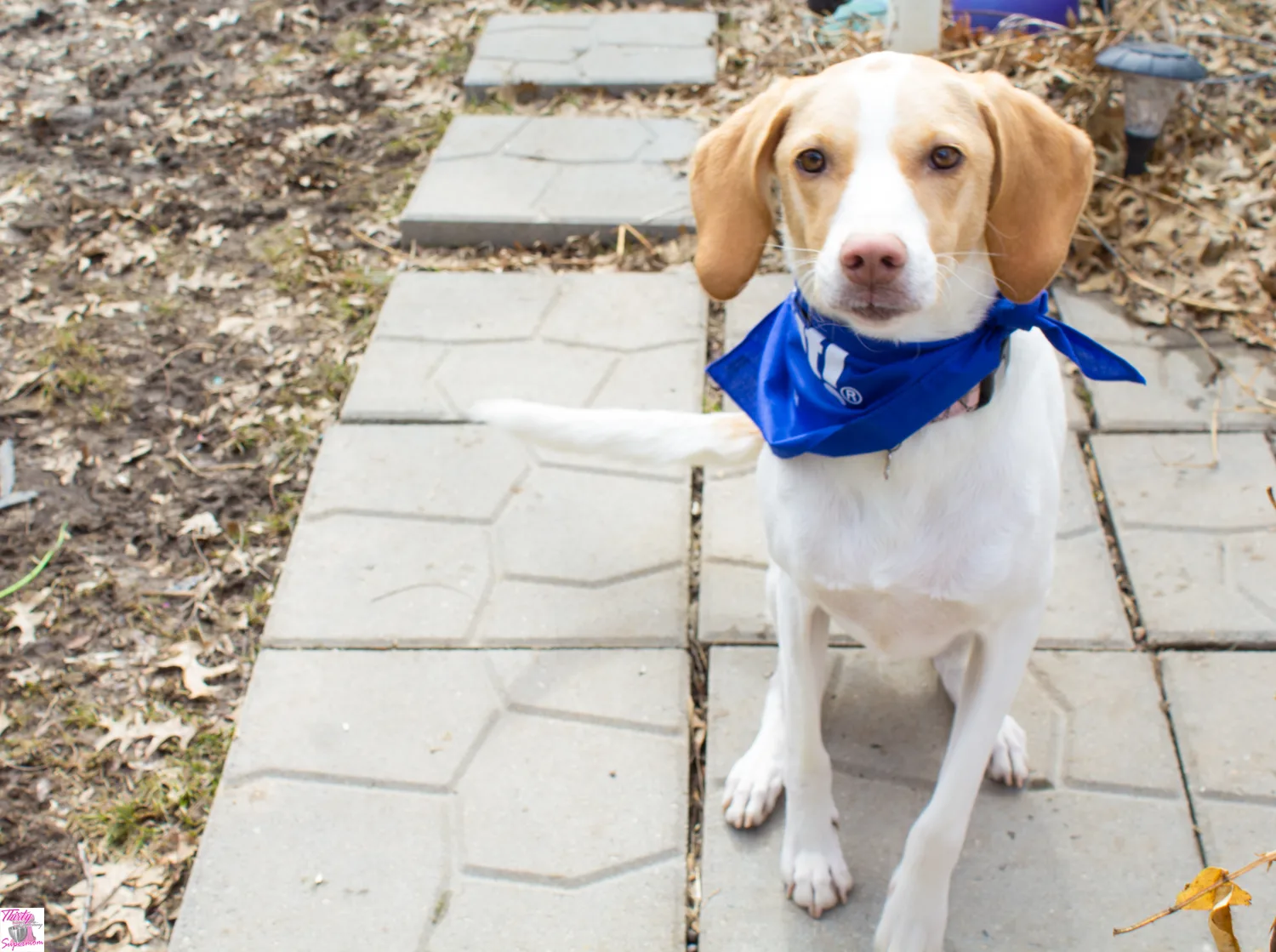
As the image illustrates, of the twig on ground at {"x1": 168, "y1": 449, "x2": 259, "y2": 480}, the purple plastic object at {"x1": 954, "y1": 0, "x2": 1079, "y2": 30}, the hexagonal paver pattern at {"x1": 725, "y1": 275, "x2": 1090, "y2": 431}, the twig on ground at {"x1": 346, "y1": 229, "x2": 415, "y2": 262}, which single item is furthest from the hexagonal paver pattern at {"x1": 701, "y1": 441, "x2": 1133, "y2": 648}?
the purple plastic object at {"x1": 954, "y1": 0, "x2": 1079, "y2": 30}

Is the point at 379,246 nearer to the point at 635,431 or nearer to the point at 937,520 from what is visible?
the point at 635,431

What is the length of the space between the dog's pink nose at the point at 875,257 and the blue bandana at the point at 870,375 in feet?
0.68

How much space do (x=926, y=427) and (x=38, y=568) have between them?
2.37m

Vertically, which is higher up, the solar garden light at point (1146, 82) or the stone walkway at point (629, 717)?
the solar garden light at point (1146, 82)

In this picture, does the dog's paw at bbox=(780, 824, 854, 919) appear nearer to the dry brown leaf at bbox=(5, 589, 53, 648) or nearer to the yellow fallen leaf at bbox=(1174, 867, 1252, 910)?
the yellow fallen leaf at bbox=(1174, 867, 1252, 910)

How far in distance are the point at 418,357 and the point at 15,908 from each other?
186cm

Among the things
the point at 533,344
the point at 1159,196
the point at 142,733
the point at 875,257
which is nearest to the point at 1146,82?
the point at 1159,196

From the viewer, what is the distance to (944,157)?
5.71ft

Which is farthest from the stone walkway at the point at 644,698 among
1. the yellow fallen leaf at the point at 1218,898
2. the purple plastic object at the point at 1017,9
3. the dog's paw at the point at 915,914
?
the purple plastic object at the point at 1017,9

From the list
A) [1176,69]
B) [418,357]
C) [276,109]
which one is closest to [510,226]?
[418,357]

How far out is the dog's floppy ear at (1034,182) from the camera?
1.80m

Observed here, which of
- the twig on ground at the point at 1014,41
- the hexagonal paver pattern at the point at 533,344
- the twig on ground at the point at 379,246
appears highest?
the twig on ground at the point at 1014,41

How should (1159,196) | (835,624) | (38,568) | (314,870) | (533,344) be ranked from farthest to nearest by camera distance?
(1159,196), (533,344), (38,568), (835,624), (314,870)

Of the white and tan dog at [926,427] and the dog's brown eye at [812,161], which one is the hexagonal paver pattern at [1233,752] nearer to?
the white and tan dog at [926,427]
